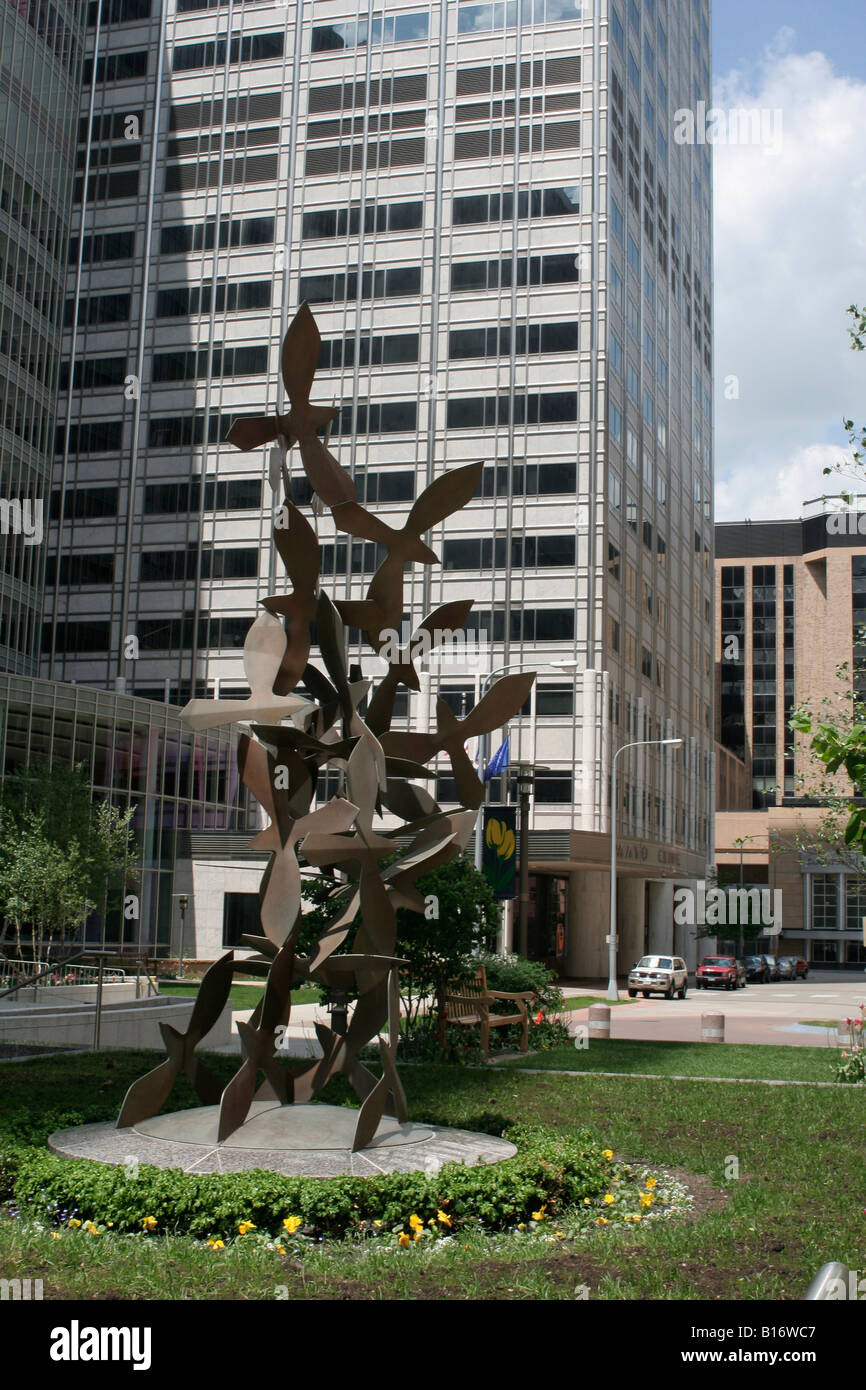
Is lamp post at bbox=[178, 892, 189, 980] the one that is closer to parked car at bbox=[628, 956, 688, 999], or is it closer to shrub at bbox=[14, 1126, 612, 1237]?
parked car at bbox=[628, 956, 688, 999]

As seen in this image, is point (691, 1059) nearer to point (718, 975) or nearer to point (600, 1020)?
point (600, 1020)

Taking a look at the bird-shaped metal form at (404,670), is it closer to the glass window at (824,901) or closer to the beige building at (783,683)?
the beige building at (783,683)

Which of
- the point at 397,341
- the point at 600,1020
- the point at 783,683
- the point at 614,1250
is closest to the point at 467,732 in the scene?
the point at 614,1250

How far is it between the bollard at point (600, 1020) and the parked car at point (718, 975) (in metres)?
34.0

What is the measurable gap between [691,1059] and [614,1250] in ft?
39.5

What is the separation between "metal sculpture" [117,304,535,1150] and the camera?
33.3ft

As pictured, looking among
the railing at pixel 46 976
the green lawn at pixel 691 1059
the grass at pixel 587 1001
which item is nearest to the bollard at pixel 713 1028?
the green lawn at pixel 691 1059

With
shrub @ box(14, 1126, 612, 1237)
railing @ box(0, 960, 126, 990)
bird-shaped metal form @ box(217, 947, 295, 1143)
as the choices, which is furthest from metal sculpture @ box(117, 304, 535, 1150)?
railing @ box(0, 960, 126, 990)

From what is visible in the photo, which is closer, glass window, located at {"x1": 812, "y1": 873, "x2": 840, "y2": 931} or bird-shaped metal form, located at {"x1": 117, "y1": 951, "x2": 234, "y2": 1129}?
bird-shaped metal form, located at {"x1": 117, "y1": 951, "x2": 234, "y2": 1129}

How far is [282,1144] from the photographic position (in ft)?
31.5

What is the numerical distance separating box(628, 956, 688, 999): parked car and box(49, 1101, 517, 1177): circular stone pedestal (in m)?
36.5

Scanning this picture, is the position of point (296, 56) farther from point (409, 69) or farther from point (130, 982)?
point (130, 982)

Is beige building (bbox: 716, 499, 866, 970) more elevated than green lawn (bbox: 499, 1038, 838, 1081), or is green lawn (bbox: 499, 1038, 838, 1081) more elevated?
beige building (bbox: 716, 499, 866, 970)

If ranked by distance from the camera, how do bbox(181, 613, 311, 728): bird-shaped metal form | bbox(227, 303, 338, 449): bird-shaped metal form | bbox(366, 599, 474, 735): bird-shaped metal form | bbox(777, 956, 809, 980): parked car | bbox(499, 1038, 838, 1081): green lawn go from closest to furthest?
bbox(181, 613, 311, 728): bird-shaped metal form
bbox(227, 303, 338, 449): bird-shaped metal form
bbox(366, 599, 474, 735): bird-shaped metal form
bbox(499, 1038, 838, 1081): green lawn
bbox(777, 956, 809, 980): parked car
